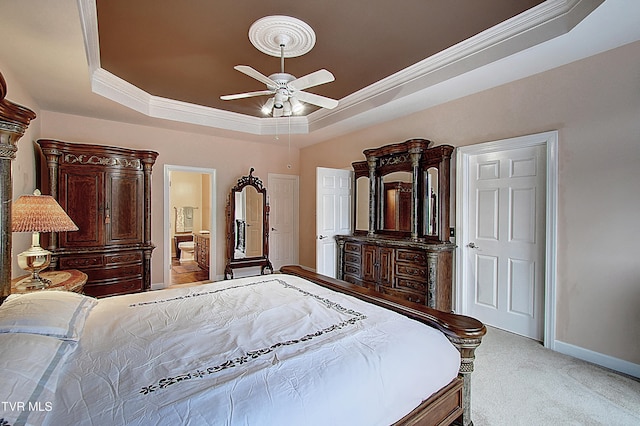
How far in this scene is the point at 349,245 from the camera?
4.55 m

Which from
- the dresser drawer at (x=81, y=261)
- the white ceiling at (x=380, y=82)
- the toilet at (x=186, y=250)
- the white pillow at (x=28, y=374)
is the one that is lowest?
the toilet at (x=186, y=250)

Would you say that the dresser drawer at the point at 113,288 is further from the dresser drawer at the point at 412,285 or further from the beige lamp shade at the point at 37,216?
the dresser drawer at the point at 412,285

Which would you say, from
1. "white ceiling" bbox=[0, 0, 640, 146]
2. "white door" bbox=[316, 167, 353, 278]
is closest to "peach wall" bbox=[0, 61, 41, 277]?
"white ceiling" bbox=[0, 0, 640, 146]

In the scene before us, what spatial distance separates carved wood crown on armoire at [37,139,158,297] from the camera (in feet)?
12.1

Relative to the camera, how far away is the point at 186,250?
312 inches

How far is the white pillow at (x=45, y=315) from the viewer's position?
123cm

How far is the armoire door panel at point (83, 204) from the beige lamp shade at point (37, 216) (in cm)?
164

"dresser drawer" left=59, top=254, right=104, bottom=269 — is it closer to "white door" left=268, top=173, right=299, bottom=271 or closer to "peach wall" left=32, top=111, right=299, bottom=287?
"peach wall" left=32, top=111, right=299, bottom=287

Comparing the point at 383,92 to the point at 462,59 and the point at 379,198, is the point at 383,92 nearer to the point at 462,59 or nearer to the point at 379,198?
the point at 462,59

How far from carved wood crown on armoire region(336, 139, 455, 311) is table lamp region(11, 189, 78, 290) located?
3267mm

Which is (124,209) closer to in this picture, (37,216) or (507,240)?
(37,216)

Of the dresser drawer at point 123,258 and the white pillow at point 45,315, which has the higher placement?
the white pillow at point 45,315

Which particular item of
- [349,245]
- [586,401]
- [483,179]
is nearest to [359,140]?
[349,245]

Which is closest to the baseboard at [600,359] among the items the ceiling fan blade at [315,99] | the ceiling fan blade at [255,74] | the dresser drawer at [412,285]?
the dresser drawer at [412,285]
